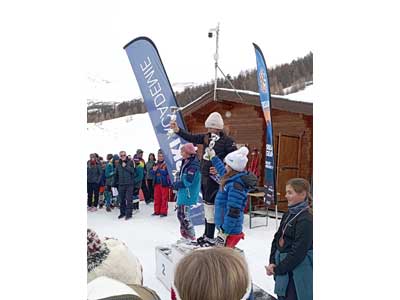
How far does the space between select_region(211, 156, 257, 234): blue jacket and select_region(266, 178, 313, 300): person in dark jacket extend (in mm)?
604

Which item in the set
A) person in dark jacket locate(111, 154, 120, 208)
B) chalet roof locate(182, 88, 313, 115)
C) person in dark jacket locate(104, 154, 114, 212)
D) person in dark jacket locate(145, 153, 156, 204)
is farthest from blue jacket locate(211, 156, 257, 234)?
person in dark jacket locate(145, 153, 156, 204)

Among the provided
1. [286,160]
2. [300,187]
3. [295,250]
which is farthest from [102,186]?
[295,250]

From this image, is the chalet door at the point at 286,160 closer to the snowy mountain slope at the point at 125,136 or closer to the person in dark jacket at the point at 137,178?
the person in dark jacket at the point at 137,178

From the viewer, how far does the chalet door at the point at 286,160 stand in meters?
6.12

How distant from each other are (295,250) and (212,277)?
113 cm

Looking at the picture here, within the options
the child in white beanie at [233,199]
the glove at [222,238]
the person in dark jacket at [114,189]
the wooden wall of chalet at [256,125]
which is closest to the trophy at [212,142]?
the child in white beanie at [233,199]

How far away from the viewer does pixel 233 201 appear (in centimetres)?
272

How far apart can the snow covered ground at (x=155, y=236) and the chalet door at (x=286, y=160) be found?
0.59 meters

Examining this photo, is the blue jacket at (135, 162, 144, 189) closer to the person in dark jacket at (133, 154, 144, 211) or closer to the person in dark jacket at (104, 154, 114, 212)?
the person in dark jacket at (133, 154, 144, 211)

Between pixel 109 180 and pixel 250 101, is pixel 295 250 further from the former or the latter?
pixel 109 180

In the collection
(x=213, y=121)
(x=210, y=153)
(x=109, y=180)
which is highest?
(x=213, y=121)
